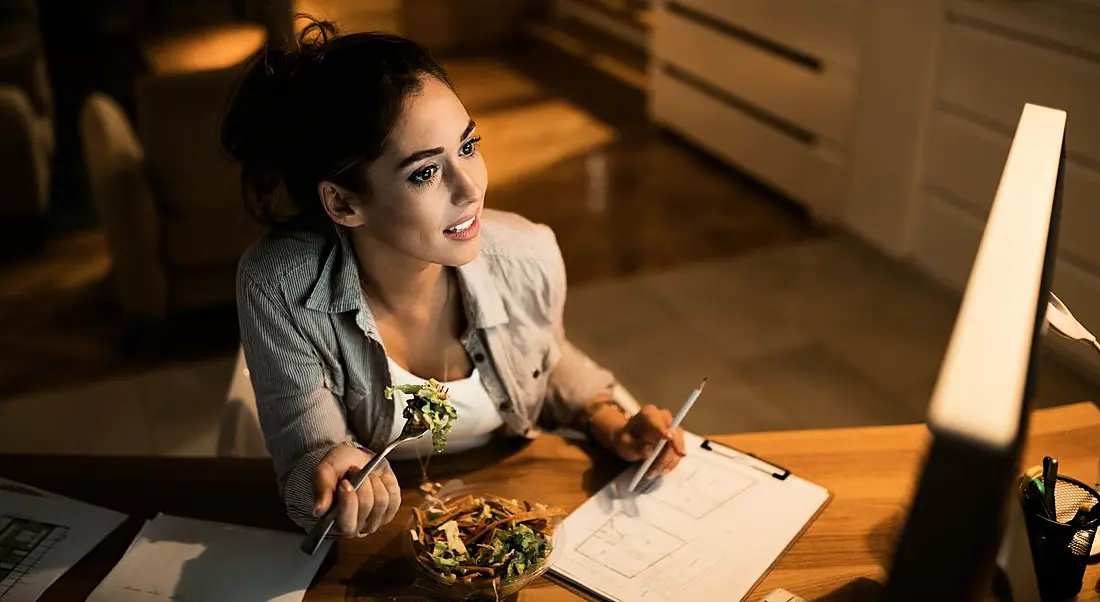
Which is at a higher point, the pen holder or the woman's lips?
the woman's lips

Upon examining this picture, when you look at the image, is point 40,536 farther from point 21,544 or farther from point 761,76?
point 761,76

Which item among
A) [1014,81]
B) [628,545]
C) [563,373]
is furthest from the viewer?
[1014,81]

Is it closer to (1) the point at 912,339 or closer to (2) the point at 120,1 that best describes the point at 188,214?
(2) the point at 120,1

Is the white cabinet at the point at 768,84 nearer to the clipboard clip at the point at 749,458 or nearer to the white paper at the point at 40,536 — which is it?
the clipboard clip at the point at 749,458

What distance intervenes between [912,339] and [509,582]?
2160 millimetres

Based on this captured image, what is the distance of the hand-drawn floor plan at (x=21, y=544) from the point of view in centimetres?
120

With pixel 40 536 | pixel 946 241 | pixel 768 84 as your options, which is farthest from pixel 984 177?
pixel 40 536

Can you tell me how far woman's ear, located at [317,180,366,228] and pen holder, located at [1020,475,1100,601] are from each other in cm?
79

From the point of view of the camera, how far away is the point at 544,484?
1.30 meters

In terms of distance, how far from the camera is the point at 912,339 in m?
2.96

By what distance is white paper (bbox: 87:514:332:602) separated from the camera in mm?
1159

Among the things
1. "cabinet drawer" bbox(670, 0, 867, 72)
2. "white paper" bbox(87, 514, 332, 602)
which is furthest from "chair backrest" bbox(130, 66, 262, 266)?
"cabinet drawer" bbox(670, 0, 867, 72)

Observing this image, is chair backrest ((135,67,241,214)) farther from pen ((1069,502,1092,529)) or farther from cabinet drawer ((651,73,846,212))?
pen ((1069,502,1092,529))

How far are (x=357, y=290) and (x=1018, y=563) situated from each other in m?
0.80
